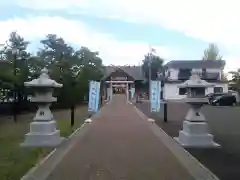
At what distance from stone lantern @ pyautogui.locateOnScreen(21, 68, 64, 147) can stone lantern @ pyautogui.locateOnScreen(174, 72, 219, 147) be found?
4.18 meters

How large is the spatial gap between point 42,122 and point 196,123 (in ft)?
16.3

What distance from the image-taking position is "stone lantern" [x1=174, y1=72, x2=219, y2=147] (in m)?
13.0

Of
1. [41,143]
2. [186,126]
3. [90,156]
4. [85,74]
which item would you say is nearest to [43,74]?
[41,143]

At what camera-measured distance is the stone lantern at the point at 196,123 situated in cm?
1302

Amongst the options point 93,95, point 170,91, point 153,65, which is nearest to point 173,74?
point 170,91

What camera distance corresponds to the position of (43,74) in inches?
542

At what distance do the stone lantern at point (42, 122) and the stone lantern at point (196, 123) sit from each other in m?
4.18

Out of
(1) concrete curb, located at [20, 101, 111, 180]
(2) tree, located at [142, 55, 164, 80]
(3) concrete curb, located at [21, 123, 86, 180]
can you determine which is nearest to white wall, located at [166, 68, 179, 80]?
(2) tree, located at [142, 55, 164, 80]

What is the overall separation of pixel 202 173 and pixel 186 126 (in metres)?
5.04

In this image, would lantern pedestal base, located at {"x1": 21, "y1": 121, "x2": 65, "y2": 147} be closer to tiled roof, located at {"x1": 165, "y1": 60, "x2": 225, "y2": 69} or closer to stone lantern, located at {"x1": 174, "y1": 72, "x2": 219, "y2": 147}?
stone lantern, located at {"x1": 174, "y1": 72, "x2": 219, "y2": 147}

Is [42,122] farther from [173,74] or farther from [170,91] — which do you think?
[173,74]

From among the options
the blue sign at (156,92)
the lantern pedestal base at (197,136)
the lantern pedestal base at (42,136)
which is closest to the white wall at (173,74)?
the blue sign at (156,92)

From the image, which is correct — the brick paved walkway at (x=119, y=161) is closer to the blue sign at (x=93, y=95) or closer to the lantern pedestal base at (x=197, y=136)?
the lantern pedestal base at (x=197, y=136)

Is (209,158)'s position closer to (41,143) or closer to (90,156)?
(90,156)
